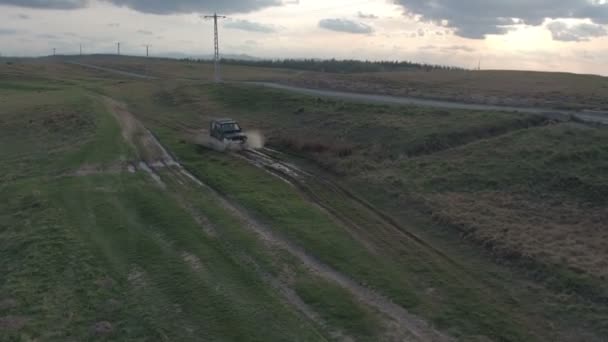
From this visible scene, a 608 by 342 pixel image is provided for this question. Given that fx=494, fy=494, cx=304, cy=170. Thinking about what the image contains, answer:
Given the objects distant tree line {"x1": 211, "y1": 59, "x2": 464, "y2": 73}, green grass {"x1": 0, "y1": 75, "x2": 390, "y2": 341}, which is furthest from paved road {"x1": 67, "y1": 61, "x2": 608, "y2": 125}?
distant tree line {"x1": 211, "y1": 59, "x2": 464, "y2": 73}

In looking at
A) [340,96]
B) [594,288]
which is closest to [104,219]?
[594,288]

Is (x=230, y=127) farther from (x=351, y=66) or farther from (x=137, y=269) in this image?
(x=351, y=66)

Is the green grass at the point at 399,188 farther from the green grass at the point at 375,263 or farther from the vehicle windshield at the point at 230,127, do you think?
the vehicle windshield at the point at 230,127

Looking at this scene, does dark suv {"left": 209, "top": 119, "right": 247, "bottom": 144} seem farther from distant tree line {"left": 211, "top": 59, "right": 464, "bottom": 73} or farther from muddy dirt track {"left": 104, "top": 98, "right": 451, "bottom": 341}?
distant tree line {"left": 211, "top": 59, "right": 464, "bottom": 73}

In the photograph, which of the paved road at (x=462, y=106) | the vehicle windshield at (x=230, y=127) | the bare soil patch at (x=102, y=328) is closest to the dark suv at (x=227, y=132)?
the vehicle windshield at (x=230, y=127)

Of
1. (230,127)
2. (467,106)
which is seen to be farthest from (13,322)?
(467,106)

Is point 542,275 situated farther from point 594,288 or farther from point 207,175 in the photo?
point 207,175

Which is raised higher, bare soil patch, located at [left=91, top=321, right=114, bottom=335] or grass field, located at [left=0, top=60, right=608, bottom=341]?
grass field, located at [left=0, top=60, right=608, bottom=341]
